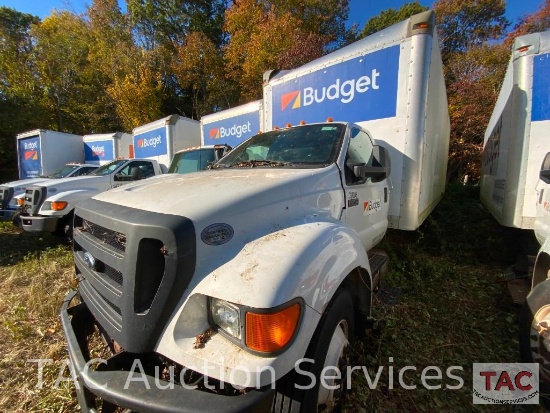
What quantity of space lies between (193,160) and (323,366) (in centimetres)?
676

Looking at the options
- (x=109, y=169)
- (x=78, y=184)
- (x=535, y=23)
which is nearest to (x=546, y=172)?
(x=78, y=184)

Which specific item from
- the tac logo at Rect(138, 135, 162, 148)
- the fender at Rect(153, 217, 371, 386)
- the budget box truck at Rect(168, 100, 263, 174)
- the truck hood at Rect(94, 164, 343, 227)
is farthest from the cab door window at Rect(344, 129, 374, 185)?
the tac logo at Rect(138, 135, 162, 148)

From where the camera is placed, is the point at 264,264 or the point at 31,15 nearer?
the point at 264,264

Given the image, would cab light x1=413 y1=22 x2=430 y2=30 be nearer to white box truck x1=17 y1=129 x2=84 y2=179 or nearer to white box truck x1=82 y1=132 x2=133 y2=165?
white box truck x1=82 y1=132 x2=133 y2=165

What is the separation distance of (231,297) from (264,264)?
0.23m

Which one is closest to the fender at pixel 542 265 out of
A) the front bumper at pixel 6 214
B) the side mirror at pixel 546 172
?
the side mirror at pixel 546 172

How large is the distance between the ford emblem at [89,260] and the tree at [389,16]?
2574 cm

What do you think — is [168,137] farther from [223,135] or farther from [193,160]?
[193,160]

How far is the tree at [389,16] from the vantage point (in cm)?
2238

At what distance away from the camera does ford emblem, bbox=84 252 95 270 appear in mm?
1860

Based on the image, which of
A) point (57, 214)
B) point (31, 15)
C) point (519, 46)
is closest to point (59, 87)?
point (31, 15)

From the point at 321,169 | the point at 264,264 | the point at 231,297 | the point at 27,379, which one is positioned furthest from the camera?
the point at 321,169

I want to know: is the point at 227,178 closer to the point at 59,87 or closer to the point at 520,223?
the point at 520,223

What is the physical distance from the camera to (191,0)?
909 inches
